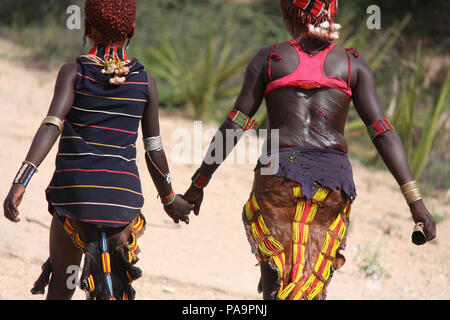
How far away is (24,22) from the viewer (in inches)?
505

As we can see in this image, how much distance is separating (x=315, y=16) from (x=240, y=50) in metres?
7.61

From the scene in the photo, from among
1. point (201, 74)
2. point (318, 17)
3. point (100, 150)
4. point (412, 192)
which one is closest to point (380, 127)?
point (412, 192)

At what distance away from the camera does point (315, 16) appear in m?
3.01

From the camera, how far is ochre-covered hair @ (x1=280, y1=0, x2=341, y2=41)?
298 centimetres

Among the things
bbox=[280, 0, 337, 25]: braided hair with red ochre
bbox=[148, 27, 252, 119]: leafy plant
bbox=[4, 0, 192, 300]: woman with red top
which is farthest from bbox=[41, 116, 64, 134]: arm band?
bbox=[148, 27, 252, 119]: leafy plant

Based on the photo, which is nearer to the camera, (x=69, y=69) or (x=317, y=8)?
(x=69, y=69)

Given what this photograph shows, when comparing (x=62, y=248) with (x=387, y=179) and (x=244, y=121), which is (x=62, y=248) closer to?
(x=244, y=121)

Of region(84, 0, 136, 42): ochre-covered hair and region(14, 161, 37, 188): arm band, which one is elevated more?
region(84, 0, 136, 42): ochre-covered hair

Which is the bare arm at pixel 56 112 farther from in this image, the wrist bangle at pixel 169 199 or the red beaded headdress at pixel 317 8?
the red beaded headdress at pixel 317 8

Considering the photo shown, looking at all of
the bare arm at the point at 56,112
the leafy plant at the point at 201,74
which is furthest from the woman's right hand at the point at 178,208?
the leafy plant at the point at 201,74

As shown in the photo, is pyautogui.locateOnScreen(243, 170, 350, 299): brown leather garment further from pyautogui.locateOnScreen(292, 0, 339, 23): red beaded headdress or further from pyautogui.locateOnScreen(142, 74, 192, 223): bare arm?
pyautogui.locateOnScreen(292, 0, 339, 23): red beaded headdress

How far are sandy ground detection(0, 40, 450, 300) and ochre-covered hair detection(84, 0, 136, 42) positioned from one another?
2.02m

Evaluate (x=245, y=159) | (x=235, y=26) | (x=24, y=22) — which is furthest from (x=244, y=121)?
(x=24, y=22)

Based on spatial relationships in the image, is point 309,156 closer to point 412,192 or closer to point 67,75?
point 412,192
